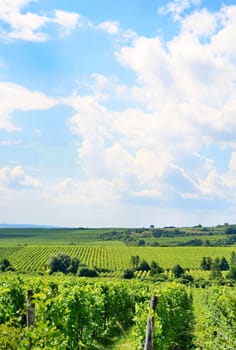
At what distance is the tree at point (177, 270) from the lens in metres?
89.1

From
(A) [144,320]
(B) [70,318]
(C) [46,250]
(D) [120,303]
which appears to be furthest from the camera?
(C) [46,250]

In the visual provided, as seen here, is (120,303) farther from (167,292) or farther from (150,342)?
(150,342)

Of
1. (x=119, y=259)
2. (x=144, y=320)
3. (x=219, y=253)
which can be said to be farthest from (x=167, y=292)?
(x=219, y=253)

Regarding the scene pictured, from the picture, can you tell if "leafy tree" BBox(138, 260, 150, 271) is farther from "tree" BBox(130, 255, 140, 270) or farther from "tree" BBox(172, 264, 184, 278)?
"tree" BBox(172, 264, 184, 278)

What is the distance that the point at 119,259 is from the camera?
350 ft

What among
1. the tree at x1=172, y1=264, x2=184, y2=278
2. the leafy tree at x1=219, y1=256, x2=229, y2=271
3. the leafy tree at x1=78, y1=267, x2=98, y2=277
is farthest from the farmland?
the leafy tree at x1=219, y1=256, x2=229, y2=271

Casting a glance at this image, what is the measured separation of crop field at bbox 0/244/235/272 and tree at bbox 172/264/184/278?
2677 mm

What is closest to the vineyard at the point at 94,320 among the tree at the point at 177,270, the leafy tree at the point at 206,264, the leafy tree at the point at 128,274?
the leafy tree at the point at 128,274

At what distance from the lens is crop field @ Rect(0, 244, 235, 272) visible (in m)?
98.0

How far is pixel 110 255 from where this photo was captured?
370 feet

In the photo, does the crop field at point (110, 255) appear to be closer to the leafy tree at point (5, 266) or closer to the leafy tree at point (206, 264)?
the leafy tree at point (206, 264)

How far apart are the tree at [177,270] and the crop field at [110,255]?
8.78ft

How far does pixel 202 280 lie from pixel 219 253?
32495 mm

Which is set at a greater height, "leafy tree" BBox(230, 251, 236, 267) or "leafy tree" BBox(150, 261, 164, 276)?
"leafy tree" BBox(230, 251, 236, 267)
